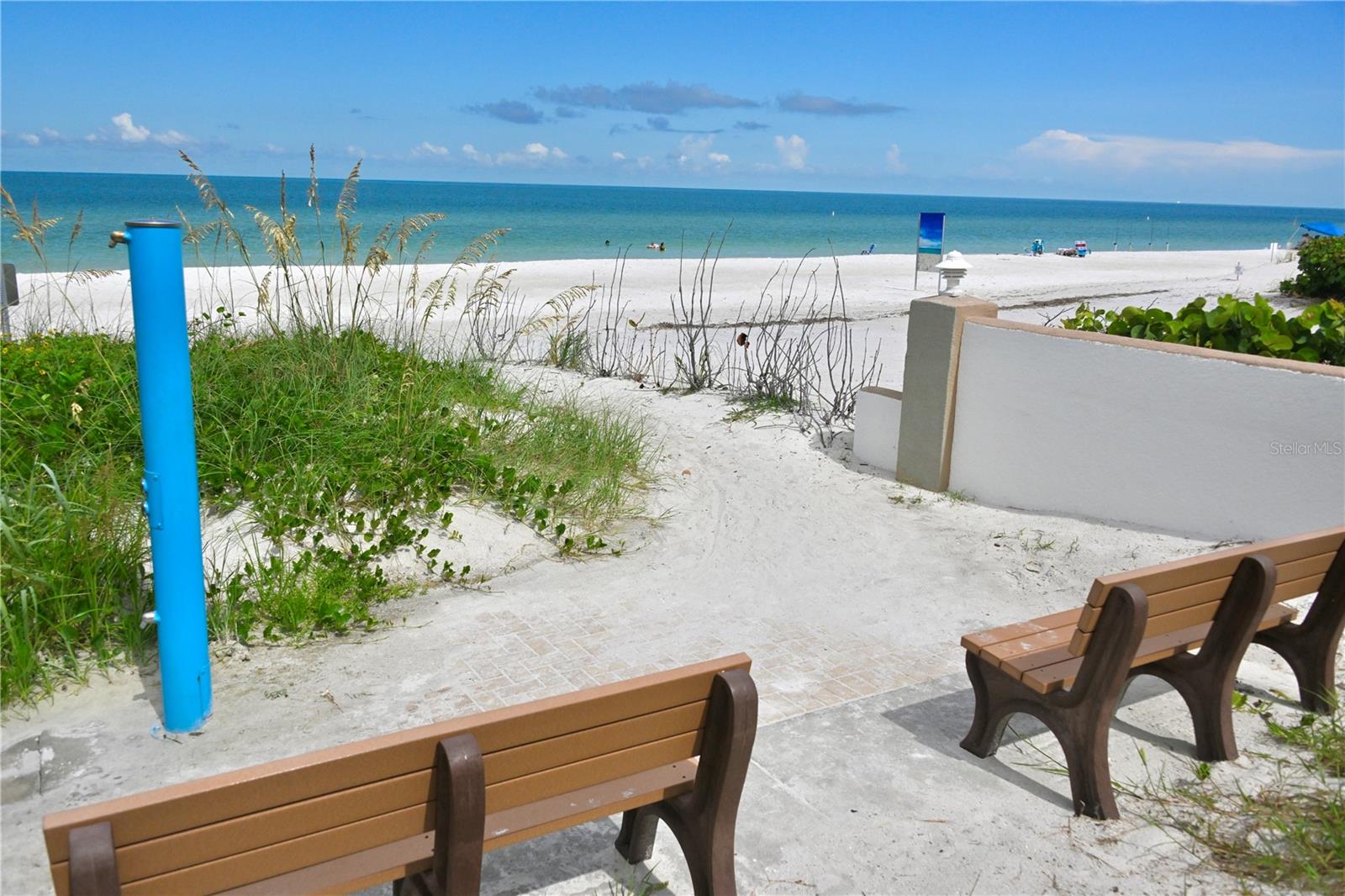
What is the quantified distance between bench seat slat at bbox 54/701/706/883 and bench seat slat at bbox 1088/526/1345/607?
1.51 m

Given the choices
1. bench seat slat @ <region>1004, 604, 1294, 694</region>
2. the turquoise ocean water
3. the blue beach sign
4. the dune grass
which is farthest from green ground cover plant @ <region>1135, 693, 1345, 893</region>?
the turquoise ocean water

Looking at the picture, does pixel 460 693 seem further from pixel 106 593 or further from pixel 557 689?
pixel 106 593

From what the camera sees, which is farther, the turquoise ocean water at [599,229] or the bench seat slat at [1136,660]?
the turquoise ocean water at [599,229]

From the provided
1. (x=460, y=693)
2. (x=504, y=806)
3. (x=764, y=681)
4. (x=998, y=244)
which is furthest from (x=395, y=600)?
(x=998, y=244)

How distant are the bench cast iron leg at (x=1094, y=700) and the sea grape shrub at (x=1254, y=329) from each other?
13.3ft

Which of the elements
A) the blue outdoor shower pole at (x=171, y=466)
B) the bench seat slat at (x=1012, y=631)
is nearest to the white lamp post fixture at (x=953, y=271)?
the bench seat slat at (x=1012, y=631)

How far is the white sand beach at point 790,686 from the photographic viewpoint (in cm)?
332

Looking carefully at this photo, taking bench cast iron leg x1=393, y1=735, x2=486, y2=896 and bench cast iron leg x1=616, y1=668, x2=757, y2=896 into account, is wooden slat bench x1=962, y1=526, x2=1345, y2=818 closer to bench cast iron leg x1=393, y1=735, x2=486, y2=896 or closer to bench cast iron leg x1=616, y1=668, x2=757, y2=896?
bench cast iron leg x1=616, y1=668, x2=757, y2=896

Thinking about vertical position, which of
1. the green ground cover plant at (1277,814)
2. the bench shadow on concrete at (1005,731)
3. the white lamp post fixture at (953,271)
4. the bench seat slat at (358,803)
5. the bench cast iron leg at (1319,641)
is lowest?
the bench shadow on concrete at (1005,731)

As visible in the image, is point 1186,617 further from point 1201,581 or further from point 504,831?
point 504,831

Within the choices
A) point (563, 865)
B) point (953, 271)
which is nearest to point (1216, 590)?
point (563, 865)

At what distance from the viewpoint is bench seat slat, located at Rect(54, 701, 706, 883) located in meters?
2.00

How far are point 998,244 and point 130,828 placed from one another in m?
63.6

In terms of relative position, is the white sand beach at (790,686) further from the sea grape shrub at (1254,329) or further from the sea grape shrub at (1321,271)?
the sea grape shrub at (1321,271)
